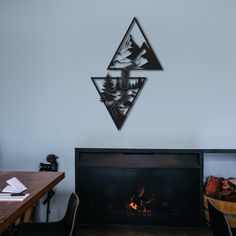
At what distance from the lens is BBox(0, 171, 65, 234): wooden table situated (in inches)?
52.6

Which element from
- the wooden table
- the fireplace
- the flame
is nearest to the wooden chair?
the wooden table

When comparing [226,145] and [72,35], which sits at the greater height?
[72,35]

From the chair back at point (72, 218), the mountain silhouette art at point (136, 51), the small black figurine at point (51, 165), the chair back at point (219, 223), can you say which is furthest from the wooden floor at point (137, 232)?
the mountain silhouette art at point (136, 51)

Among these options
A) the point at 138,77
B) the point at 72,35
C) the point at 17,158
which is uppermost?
the point at 72,35

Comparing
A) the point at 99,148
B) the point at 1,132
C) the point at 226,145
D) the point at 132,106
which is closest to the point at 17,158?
the point at 1,132

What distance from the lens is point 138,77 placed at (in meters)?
2.97

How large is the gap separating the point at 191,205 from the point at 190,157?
0.48 meters

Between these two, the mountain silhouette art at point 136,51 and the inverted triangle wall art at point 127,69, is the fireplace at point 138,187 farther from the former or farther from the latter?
the mountain silhouette art at point 136,51

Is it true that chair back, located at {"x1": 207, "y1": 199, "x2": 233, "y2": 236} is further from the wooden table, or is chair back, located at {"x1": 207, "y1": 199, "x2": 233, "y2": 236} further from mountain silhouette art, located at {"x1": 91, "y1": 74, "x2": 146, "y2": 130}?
mountain silhouette art, located at {"x1": 91, "y1": 74, "x2": 146, "y2": 130}

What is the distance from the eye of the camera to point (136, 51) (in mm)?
2957

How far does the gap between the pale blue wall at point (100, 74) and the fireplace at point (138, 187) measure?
0.12 m

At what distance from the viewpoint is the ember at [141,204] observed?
2.97 m

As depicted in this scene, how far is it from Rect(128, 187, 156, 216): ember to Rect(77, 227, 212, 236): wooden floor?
0.18 metres

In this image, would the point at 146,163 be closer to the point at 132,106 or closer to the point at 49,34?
the point at 132,106
